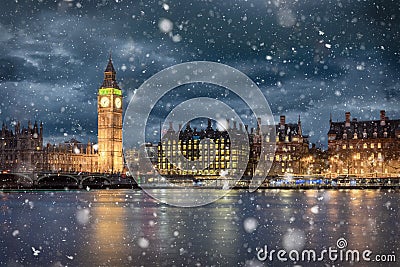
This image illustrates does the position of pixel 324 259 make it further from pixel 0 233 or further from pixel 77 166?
pixel 77 166

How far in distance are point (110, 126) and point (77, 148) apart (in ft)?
32.0

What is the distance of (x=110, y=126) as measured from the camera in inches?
5960

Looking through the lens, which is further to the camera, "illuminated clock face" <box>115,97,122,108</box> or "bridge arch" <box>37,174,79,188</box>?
"illuminated clock face" <box>115,97,122,108</box>

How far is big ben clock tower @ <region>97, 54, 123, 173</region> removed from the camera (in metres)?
149

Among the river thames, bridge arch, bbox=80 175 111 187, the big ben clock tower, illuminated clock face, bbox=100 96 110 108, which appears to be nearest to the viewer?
the river thames

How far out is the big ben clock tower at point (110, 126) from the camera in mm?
149000

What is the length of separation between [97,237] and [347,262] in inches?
356

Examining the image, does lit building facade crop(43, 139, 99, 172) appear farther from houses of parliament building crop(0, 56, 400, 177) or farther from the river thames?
the river thames

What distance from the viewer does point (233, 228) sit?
24.5 m

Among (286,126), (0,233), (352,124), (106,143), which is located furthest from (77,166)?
(0,233)

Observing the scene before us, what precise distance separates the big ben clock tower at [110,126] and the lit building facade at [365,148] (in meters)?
53.8

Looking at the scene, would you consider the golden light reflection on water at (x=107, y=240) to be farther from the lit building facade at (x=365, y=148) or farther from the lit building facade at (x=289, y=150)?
the lit building facade at (x=289, y=150)

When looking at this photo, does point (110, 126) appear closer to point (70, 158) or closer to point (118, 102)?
point (118, 102)

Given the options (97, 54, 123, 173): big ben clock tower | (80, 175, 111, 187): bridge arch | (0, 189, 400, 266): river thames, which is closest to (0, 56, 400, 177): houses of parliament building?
(97, 54, 123, 173): big ben clock tower
